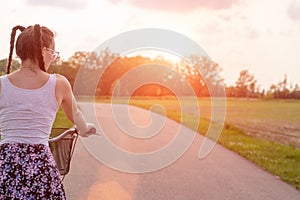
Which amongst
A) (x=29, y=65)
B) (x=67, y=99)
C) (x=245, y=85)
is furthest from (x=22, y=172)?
(x=245, y=85)

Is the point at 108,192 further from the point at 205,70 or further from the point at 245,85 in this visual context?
the point at 245,85

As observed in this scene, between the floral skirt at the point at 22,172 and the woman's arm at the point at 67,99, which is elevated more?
the woman's arm at the point at 67,99

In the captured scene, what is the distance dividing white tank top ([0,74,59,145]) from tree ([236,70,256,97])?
315 feet

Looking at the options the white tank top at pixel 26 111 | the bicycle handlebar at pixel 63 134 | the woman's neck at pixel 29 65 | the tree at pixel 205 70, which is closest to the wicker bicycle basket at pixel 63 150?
the bicycle handlebar at pixel 63 134

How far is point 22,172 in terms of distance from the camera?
2.27 metres

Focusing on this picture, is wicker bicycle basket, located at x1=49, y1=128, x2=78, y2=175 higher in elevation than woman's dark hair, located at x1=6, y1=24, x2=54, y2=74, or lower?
lower

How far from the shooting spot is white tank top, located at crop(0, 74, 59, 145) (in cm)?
224

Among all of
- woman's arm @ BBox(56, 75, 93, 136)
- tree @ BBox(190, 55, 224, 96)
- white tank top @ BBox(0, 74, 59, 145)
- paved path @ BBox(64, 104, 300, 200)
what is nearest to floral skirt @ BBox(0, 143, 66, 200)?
white tank top @ BBox(0, 74, 59, 145)

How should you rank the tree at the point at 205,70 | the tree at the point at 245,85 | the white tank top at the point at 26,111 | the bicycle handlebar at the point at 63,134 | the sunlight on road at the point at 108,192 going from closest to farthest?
the white tank top at the point at 26,111 < the bicycle handlebar at the point at 63,134 < the sunlight on road at the point at 108,192 < the tree at the point at 205,70 < the tree at the point at 245,85

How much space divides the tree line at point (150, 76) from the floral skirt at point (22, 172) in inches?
25.9

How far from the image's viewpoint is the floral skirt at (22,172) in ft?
7.44

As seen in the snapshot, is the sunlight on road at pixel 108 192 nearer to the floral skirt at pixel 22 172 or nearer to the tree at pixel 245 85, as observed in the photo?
the floral skirt at pixel 22 172

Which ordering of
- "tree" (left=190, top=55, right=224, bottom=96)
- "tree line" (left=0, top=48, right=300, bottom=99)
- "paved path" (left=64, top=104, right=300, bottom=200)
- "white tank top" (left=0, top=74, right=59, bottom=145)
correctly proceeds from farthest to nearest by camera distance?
"tree" (left=190, top=55, right=224, bottom=96) < "tree line" (left=0, top=48, right=300, bottom=99) < "paved path" (left=64, top=104, right=300, bottom=200) < "white tank top" (left=0, top=74, right=59, bottom=145)

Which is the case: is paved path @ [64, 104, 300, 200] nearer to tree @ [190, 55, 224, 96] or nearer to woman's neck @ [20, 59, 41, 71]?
woman's neck @ [20, 59, 41, 71]
